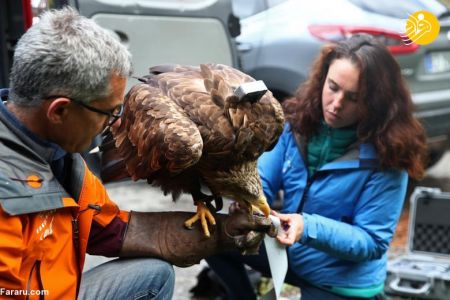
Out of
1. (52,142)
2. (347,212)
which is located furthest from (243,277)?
(52,142)

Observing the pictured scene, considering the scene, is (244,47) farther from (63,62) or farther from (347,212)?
(63,62)

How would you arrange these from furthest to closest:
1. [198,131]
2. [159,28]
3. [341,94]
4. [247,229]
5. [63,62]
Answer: [159,28] → [341,94] → [247,229] → [198,131] → [63,62]

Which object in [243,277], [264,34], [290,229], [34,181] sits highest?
[34,181]

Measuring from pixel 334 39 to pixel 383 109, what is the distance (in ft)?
3.59

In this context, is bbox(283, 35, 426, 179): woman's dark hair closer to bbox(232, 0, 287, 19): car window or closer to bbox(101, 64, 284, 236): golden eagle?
bbox(101, 64, 284, 236): golden eagle

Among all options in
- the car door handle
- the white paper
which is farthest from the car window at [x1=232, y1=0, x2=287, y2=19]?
the white paper

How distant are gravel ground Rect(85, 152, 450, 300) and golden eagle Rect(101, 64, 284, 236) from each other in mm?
1557

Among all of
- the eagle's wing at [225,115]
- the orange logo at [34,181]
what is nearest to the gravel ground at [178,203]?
the eagle's wing at [225,115]

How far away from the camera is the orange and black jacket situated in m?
1.73

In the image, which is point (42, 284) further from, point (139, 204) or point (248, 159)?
point (139, 204)

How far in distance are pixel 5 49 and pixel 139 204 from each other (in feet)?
7.44

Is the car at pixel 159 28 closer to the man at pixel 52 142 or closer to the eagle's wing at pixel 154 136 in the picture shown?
the eagle's wing at pixel 154 136

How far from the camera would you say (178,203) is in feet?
14.2

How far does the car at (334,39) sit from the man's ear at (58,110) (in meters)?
1.86
